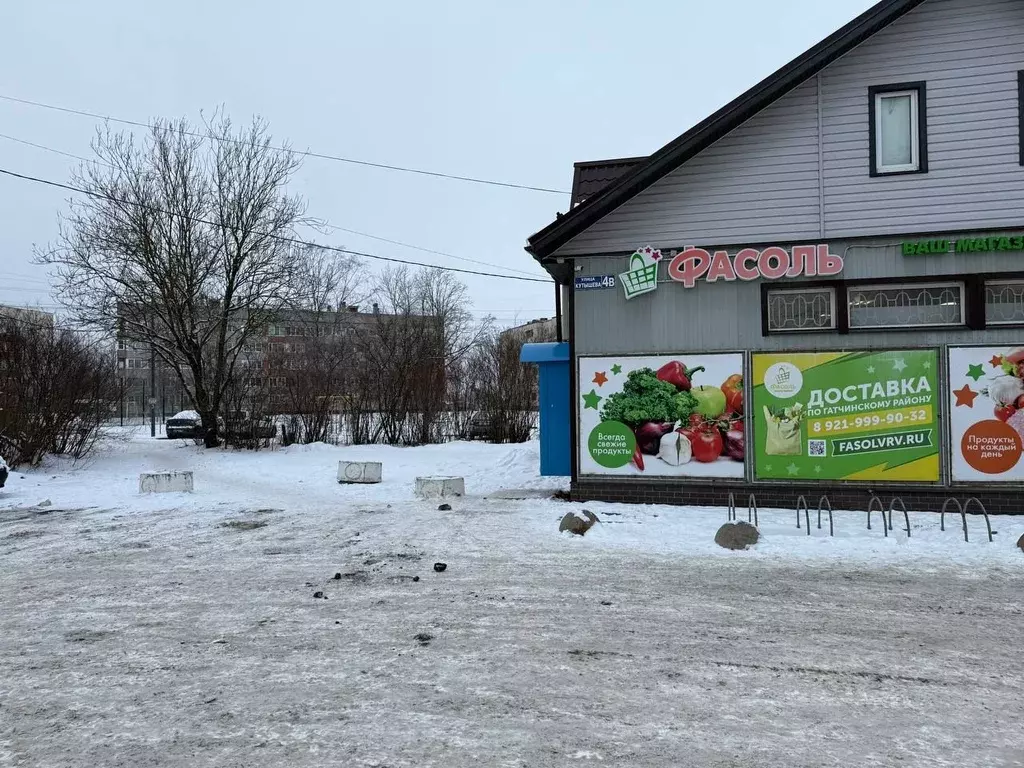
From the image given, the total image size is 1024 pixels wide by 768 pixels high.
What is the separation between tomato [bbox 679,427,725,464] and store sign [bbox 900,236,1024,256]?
371 cm

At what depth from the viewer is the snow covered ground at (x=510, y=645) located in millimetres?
3436

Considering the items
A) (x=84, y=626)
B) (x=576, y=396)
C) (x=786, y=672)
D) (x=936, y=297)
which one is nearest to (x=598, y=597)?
(x=786, y=672)

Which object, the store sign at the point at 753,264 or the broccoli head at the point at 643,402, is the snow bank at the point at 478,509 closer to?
the broccoli head at the point at 643,402

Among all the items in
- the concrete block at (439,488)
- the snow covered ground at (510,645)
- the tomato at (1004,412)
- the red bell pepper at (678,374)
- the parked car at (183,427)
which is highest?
the red bell pepper at (678,374)

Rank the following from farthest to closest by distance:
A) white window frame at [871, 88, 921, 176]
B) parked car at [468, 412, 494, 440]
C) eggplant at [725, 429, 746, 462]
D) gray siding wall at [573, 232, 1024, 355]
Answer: parked car at [468, 412, 494, 440] → eggplant at [725, 429, 746, 462] → white window frame at [871, 88, 921, 176] → gray siding wall at [573, 232, 1024, 355]

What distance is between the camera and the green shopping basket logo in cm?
1024

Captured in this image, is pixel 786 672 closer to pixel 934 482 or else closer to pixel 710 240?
pixel 934 482

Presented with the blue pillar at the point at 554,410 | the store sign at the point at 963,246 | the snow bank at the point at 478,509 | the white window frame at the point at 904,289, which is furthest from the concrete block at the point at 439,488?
the store sign at the point at 963,246

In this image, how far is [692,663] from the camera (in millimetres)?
4461

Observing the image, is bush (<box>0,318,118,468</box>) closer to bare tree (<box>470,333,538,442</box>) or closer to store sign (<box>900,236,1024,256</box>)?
bare tree (<box>470,333,538,442</box>)

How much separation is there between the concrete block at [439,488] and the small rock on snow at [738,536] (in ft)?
16.6

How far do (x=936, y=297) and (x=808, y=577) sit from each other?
17.8 feet

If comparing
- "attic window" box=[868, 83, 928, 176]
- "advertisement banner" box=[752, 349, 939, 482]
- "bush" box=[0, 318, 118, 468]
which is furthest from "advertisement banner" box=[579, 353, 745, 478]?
"bush" box=[0, 318, 118, 468]

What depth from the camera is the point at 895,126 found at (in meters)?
9.72
